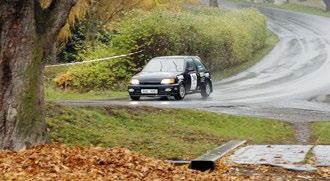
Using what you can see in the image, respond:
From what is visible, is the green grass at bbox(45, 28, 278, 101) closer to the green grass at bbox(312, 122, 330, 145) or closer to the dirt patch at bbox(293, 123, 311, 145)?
the dirt patch at bbox(293, 123, 311, 145)

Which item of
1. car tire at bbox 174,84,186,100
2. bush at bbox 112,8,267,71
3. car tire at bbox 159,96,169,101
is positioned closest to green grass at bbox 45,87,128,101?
car tire at bbox 159,96,169,101

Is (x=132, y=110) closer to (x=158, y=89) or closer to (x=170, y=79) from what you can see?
(x=158, y=89)

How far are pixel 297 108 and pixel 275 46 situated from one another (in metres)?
26.5

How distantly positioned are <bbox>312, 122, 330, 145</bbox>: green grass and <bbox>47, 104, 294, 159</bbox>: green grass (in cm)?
69

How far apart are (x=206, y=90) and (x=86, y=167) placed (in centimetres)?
1769

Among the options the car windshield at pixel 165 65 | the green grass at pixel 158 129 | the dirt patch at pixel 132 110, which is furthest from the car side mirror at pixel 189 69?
the dirt patch at pixel 132 110

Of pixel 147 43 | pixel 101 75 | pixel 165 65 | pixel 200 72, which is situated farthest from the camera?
pixel 147 43

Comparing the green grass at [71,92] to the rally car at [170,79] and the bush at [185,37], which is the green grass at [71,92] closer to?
the bush at [185,37]

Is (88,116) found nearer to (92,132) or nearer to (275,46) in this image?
(92,132)

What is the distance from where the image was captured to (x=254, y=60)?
4475 cm

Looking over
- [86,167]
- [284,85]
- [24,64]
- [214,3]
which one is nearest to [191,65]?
[284,85]

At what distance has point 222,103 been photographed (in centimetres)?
2445

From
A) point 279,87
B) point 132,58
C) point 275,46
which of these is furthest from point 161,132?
point 275,46

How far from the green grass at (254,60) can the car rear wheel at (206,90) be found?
31.2ft
